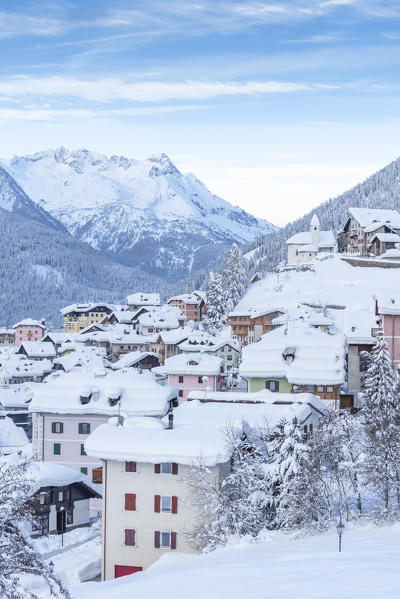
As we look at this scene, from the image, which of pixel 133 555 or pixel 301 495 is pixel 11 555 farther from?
pixel 133 555

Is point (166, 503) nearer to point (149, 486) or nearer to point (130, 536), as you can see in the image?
point (149, 486)

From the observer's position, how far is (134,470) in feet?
141

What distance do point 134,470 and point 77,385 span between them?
86.6 feet

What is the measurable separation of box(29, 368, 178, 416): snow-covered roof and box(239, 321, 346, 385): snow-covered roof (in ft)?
32.1

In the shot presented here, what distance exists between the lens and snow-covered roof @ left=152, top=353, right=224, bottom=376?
295ft

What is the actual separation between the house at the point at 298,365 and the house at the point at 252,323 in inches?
1511

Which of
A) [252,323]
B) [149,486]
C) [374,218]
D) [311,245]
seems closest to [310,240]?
[311,245]

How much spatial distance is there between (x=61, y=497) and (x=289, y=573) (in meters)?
34.8

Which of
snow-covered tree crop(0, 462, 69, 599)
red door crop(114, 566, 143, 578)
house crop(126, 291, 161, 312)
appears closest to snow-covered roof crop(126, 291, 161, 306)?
house crop(126, 291, 161, 312)

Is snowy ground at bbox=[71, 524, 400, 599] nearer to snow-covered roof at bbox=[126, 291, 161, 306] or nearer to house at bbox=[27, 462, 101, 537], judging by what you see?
house at bbox=[27, 462, 101, 537]

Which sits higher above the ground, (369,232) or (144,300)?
(369,232)

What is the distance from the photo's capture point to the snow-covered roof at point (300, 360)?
7088 cm

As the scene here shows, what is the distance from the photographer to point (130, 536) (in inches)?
1663

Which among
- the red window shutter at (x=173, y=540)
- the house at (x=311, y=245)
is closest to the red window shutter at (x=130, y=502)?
the red window shutter at (x=173, y=540)
